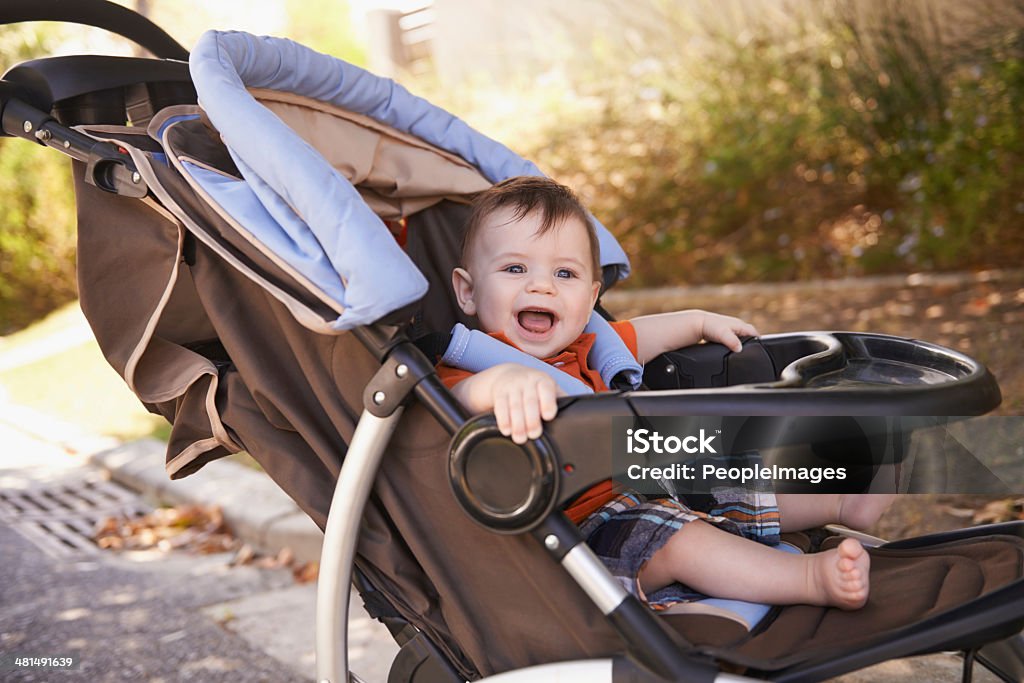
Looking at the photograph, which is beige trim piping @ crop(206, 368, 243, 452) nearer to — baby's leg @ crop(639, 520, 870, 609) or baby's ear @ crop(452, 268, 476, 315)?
baby's ear @ crop(452, 268, 476, 315)

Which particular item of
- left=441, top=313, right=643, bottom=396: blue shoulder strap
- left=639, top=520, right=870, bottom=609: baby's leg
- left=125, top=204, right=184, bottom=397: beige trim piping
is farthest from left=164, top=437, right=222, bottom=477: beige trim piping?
left=639, top=520, right=870, bottom=609: baby's leg

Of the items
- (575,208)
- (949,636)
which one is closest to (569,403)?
(949,636)

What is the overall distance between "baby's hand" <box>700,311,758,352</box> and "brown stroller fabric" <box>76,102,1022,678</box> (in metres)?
0.60

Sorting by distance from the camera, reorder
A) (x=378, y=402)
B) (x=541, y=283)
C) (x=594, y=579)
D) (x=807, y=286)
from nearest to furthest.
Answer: (x=594, y=579)
(x=378, y=402)
(x=541, y=283)
(x=807, y=286)

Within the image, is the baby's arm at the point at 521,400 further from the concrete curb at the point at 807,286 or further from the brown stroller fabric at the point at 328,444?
the concrete curb at the point at 807,286

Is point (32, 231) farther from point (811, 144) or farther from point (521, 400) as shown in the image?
point (521, 400)

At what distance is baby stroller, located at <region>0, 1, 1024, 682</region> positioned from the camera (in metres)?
1.49

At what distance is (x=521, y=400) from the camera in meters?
1.52

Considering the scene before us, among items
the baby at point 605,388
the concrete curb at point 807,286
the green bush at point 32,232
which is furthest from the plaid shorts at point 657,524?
the green bush at point 32,232

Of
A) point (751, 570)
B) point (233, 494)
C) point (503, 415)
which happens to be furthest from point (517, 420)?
point (233, 494)

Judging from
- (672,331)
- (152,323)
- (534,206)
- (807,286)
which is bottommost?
(807,286)

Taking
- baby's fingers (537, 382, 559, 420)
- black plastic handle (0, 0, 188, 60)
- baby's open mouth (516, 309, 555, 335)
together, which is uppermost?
black plastic handle (0, 0, 188, 60)

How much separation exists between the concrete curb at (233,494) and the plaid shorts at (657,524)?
5.72 feet

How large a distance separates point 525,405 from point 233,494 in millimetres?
2979
